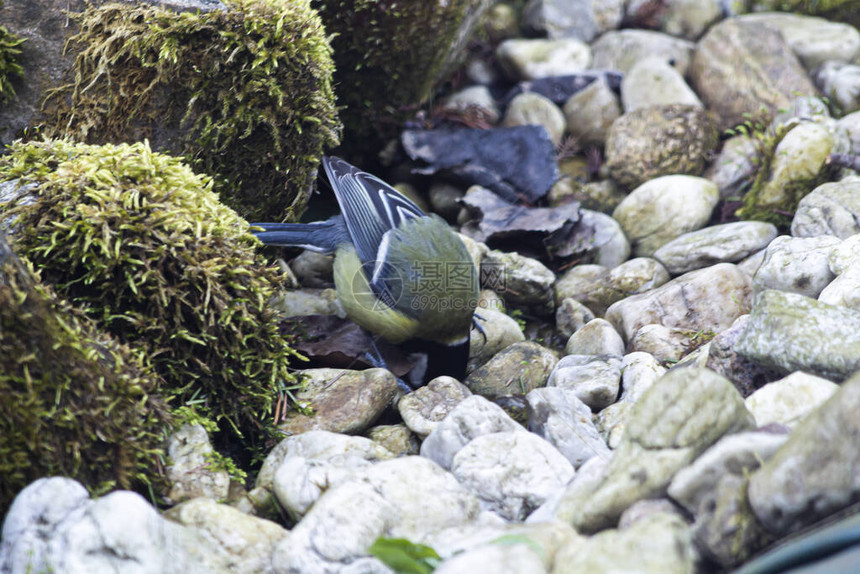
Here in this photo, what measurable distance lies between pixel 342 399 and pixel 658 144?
3.56 meters

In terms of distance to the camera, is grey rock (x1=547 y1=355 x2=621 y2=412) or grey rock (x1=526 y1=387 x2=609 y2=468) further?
grey rock (x1=547 y1=355 x2=621 y2=412)

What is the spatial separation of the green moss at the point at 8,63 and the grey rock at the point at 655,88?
4.61 meters

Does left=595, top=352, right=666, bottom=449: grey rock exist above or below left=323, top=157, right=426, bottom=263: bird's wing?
below

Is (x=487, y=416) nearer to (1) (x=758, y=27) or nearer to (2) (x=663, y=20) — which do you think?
(1) (x=758, y=27)

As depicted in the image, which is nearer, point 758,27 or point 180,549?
point 180,549

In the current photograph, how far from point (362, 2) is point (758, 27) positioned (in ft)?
12.8

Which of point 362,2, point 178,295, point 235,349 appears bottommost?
point 235,349

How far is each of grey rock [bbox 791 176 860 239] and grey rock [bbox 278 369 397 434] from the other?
2595mm

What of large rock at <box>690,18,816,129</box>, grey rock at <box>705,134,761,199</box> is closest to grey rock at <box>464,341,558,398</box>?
grey rock at <box>705,134,761,199</box>

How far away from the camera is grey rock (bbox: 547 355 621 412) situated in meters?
3.36

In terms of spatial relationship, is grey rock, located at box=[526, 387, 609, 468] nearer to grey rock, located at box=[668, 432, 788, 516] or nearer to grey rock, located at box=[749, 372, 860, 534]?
grey rock, located at box=[668, 432, 788, 516]

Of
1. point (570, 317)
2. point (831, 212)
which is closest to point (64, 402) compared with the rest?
point (570, 317)

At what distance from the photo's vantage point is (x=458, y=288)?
3742 mm

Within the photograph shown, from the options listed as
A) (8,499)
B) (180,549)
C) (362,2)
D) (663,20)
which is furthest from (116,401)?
(663,20)
